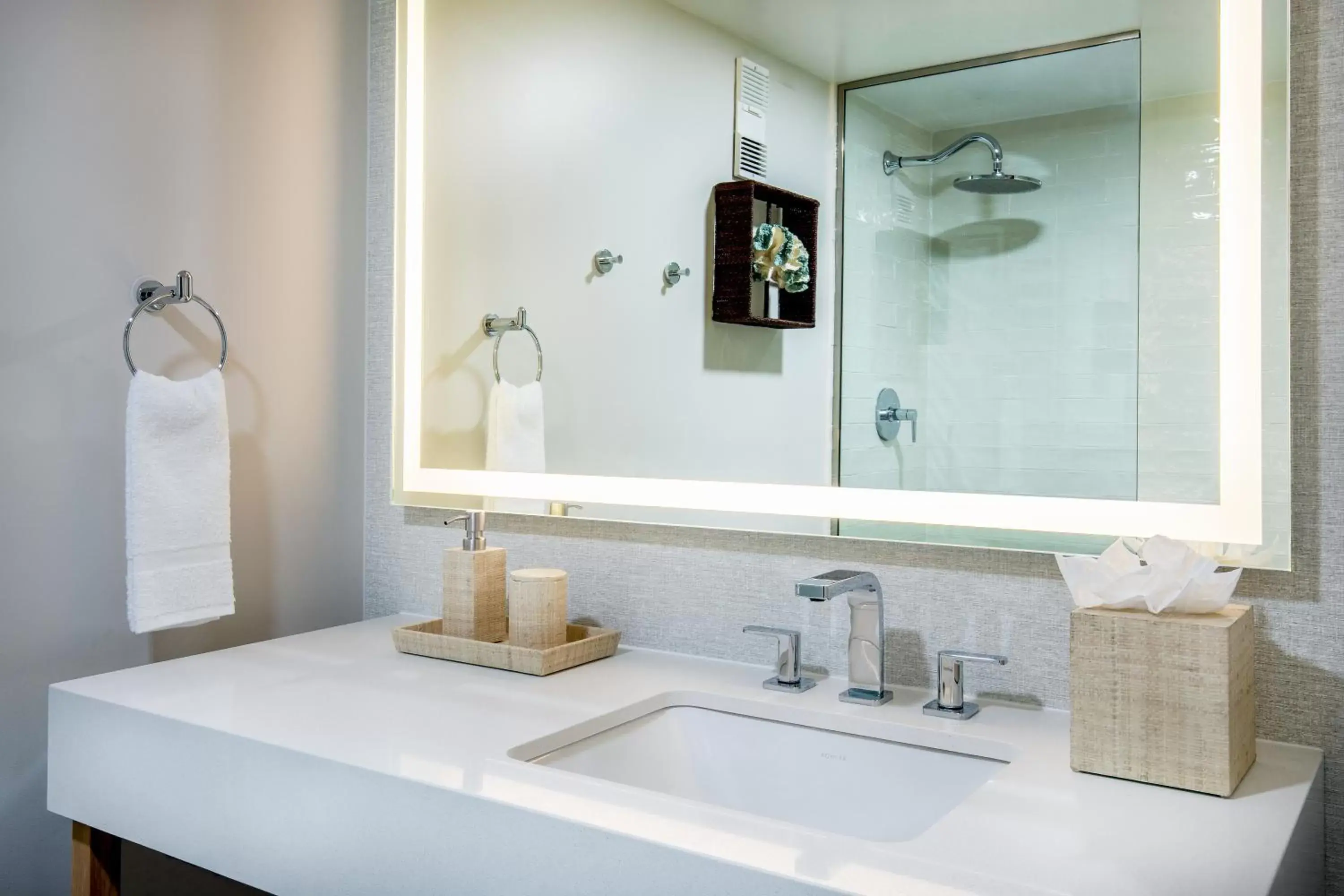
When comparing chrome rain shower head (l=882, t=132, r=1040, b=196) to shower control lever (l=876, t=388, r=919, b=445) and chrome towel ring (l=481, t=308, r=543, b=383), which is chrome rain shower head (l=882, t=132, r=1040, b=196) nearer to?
shower control lever (l=876, t=388, r=919, b=445)

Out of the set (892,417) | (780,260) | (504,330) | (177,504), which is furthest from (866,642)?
(177,504)

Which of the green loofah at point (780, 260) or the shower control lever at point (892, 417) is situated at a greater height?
the green loofah at point (780, 260)

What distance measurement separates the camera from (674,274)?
147 cm

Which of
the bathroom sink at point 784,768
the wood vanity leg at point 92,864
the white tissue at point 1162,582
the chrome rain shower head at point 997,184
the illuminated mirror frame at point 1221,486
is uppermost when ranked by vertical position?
the chrome rain shower head at point 997,184

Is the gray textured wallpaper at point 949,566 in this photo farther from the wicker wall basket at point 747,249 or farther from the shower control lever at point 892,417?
the wicker wall basket at point 747,249

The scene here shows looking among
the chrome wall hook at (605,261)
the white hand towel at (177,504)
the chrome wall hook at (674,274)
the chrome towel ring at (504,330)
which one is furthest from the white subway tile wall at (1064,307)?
the white hand towel at (177,504)

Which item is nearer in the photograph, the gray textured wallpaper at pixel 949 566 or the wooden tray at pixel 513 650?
the gray textured wallpaper at pixel 949 566

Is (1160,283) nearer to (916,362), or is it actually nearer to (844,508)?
(916,362)

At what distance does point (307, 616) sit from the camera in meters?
1.75

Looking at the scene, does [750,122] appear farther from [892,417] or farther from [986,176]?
[892,417]

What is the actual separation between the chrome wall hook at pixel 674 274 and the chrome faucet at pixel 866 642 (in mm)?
467

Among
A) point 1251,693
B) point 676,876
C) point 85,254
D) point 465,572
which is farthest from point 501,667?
point 1251,693

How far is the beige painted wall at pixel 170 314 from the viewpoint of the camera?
1.35m

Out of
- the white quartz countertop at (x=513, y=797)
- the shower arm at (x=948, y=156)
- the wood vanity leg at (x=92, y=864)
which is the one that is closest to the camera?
the white quartz countertop at (x=513, y=797)
